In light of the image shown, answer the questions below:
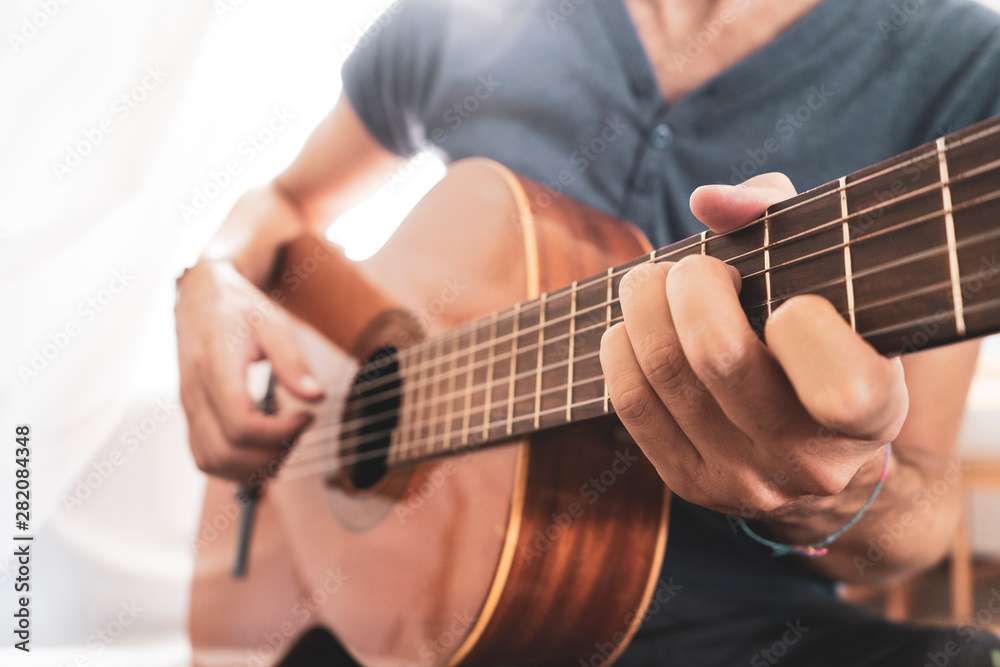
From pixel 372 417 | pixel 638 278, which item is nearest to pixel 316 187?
pixel 372 417

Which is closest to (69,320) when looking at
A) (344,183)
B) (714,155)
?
(344,183)

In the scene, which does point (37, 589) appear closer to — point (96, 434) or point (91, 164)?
point (96, 434)

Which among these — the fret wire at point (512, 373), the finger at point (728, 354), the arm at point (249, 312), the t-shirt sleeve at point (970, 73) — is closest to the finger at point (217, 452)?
the arm at point (249, 312)

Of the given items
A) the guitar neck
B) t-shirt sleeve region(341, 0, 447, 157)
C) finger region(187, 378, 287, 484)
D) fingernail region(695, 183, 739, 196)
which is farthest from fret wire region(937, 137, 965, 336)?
t-shirt sleeve region(341, 0, 447, 157)

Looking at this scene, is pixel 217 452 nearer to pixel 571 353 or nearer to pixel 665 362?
pixel 571 353

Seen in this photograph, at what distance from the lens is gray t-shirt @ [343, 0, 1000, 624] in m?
0.73

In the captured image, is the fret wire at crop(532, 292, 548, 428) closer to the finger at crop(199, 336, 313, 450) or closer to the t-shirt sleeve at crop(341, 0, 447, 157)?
the finger at crop(199, 336, 313, 450)

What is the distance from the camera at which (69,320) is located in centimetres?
112

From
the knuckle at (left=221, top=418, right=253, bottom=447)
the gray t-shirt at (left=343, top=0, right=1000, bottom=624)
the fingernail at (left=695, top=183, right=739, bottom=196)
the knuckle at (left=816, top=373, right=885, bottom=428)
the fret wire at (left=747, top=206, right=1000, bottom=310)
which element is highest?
the fingernail at (left=695, top=183, right=739, bottom=196)

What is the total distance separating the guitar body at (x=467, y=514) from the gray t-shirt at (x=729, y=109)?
152 millimetres

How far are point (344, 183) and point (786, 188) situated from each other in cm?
A: 103

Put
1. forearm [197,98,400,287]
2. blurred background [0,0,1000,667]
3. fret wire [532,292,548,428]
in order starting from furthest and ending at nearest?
forearm [197,98,400,287] → blurred background [0,0,1000,667] → fret wire [532,292,548,428]

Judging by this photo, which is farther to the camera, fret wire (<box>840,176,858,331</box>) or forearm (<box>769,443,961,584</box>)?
forearm (<box>769,443,961,584</box>)

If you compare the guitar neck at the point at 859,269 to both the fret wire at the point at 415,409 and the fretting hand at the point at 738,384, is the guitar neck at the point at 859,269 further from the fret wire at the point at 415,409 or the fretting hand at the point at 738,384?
the fret wire at the point at 415,409
